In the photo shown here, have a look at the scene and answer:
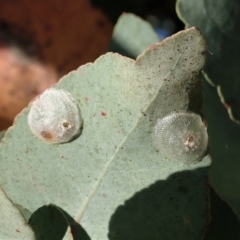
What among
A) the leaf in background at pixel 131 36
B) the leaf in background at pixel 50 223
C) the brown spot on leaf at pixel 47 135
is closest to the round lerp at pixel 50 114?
the brown spot on leaf at pixel 47 135

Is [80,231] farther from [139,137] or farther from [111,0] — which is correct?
[111,0]

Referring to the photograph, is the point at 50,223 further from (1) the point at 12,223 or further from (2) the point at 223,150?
(2) the point at 223,150

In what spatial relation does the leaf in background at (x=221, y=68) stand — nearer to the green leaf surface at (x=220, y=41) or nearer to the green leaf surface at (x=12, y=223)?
the green leaf surface at (x=220, y=41)

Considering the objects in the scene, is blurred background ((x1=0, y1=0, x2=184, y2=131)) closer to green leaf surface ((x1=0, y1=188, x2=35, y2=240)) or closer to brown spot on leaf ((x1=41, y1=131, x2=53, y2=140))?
brown spot on leaf ((x1=41, y1=131, x2=53, y2=140))

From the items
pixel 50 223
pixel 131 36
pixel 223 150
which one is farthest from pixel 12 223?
pixel 131 36

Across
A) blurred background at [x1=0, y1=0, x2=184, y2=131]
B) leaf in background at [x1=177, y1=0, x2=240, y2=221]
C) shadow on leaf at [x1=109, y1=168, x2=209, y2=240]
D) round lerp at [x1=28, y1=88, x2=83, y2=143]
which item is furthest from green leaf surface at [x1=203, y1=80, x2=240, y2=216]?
blurred background at [x1=0, y1=0, x2=184, y2=131]

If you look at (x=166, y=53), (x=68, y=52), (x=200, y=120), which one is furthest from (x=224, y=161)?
(x=68, y=52)
